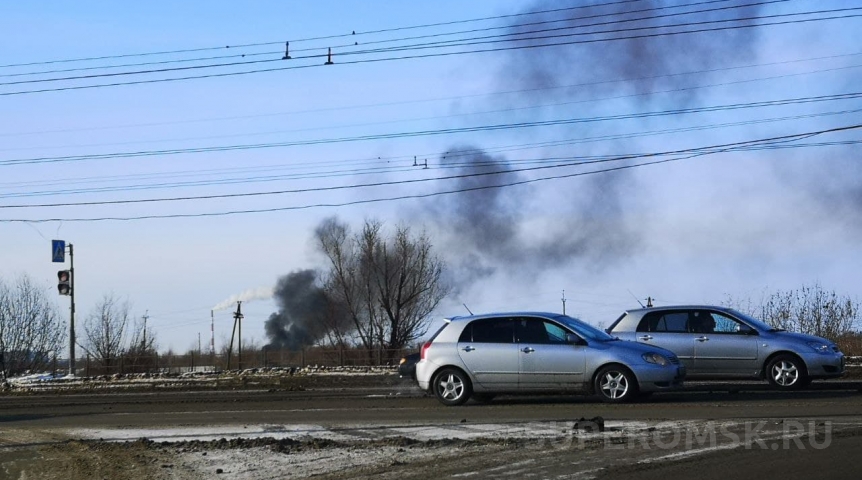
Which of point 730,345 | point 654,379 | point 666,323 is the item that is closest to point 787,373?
point 730,345

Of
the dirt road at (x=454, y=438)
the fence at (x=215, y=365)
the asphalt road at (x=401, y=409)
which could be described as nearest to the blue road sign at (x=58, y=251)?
the fence at (x=215, y=365)

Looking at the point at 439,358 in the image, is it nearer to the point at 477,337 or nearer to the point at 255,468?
the point at 477,337

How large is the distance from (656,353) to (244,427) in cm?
676

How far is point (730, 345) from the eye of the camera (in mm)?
18984

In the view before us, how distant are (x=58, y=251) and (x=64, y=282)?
92.5 inches

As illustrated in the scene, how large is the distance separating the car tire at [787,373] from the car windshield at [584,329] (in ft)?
11.1

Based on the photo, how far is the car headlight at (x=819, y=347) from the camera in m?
18.8

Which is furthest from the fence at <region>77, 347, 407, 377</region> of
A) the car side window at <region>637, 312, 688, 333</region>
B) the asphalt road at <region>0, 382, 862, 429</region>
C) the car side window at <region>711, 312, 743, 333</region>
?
the car side window at <region>711, 312, 743, 333</region>

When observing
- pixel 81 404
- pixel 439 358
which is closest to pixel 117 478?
pixel 439 358

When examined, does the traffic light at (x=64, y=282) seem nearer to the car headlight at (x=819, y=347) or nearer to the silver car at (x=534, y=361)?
the silver car at (x=534, y=361)

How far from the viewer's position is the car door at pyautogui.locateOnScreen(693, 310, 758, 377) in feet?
62.0

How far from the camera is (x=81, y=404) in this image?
22.9 m

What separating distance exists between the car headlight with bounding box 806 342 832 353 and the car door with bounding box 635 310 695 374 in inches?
84.0

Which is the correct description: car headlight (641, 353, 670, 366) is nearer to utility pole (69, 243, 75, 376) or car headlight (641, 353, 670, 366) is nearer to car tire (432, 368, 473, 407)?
car tire (432, 368, 473, 407)
